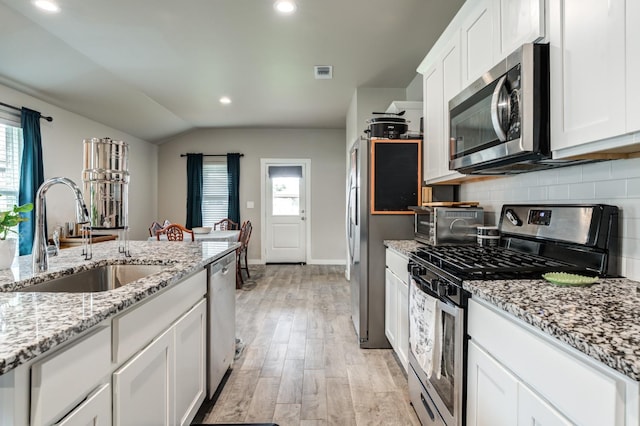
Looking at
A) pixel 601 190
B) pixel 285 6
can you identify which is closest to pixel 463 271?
pixel 601 190

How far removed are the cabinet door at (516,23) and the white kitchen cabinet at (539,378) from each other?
1.07 m

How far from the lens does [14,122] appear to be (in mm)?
3682

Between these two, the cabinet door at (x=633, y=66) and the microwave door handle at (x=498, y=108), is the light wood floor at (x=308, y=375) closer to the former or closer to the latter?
the microwave door handle at (x=498, y=108)

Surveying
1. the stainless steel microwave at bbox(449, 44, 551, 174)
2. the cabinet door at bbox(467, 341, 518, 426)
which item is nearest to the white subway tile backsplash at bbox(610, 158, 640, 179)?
the stainless steel microwave at bbox(449, 44, 551, 174)

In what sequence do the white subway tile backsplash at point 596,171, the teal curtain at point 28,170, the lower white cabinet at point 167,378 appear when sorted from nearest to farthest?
the lower white cabinet at point 167,378 → the white subway tile backsplash at point 596,171 → the teal curtain at point 28,170

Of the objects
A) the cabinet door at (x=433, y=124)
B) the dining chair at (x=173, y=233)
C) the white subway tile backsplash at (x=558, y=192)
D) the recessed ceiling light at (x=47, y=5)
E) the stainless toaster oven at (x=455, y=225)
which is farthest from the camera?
the dining chair at (x=173, y=233)

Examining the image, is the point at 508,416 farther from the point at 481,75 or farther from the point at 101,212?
the point at 101,212

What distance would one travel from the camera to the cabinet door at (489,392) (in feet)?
3.28

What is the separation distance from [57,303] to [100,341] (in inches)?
6.7

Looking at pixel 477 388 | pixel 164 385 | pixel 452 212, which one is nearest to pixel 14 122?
pixel 164 385

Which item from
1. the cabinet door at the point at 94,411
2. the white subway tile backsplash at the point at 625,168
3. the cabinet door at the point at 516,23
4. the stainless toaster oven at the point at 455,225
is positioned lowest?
the cabinet door at the point at 94,411

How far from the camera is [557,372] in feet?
2.68

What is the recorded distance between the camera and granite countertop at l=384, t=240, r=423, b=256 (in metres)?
2.17

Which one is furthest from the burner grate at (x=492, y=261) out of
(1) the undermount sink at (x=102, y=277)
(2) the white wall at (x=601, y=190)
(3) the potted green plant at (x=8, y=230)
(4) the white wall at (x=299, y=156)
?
(4) the white wall at (x=299, y=156)
